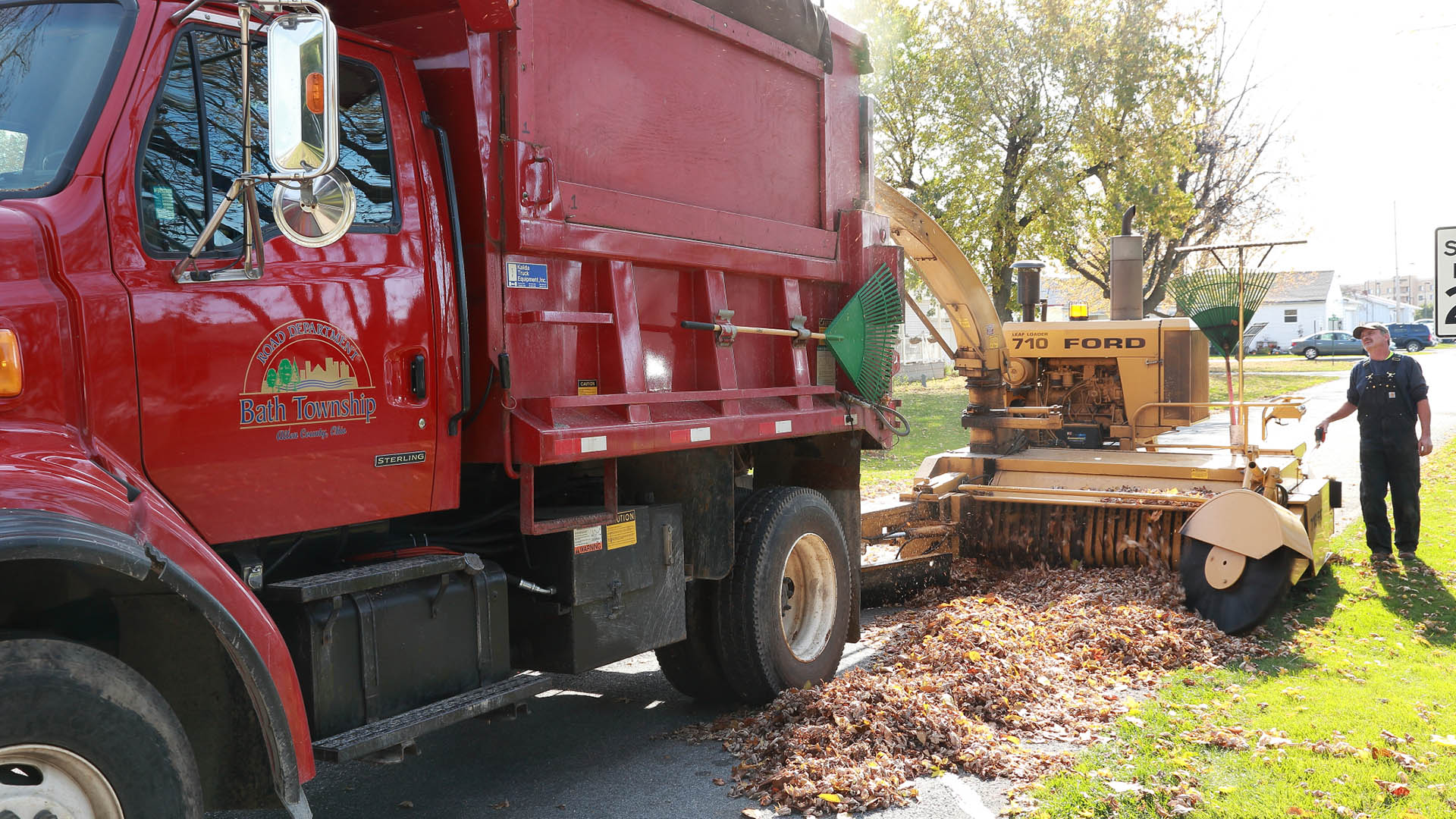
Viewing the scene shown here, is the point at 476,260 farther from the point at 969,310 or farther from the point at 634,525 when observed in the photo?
the point at 969,310

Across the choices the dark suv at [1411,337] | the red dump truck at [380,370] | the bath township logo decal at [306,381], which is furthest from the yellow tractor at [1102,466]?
the dark suv at [1411,337]

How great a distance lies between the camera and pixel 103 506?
2.76 meters

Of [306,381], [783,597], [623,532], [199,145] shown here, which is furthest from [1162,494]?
[199,145]

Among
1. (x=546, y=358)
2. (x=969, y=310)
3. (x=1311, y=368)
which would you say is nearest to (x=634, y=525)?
(x=546, y=358)

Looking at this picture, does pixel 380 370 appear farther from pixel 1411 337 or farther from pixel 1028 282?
pixel 1411 337

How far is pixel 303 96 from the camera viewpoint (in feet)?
9.12

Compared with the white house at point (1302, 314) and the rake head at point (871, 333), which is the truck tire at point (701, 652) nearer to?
the rake head at point (871, 333)

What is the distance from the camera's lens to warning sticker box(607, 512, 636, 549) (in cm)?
457

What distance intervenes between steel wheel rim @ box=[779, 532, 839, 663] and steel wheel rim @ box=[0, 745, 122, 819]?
140 inches

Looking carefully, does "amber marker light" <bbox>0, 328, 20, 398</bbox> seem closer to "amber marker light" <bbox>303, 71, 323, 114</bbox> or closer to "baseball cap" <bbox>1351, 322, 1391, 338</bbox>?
"amber marker light" <bbox>303, 71, 323, 114</bbox>

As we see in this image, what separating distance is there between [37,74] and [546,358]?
5.93ft

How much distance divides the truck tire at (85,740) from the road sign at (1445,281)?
22.8 ft


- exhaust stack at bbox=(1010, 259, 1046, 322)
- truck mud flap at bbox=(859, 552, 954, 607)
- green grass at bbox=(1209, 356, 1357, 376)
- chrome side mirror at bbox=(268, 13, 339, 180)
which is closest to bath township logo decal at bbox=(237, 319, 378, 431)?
chrome side mirror at bbox=(268, 13, 339, 180)

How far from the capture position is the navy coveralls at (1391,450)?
331 inches
